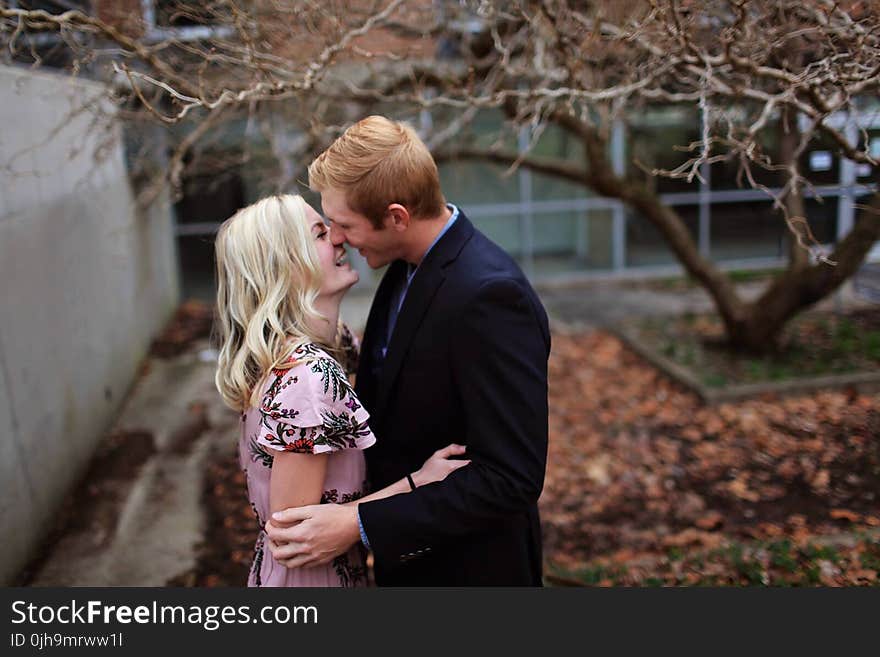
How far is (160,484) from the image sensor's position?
5512mm

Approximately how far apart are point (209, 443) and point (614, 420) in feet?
10.8

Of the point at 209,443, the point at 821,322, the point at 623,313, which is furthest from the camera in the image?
the point at 623,313

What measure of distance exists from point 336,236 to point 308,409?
1.50 feet

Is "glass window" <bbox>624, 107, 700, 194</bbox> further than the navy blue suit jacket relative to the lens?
Yes

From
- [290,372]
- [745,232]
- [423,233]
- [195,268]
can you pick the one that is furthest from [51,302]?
[745,232]

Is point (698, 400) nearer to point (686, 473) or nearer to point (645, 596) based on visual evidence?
point (686, 473)

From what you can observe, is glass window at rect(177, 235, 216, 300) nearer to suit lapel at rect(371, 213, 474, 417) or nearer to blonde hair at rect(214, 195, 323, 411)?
blonde hair at rect(214, 195, 323, 411)

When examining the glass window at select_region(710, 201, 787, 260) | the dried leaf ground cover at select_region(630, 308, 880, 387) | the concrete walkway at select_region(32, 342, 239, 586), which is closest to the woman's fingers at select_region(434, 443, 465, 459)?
the concrete walkway at select_region(32, 342, 239, 586)

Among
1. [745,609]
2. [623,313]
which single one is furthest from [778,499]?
[623,313]

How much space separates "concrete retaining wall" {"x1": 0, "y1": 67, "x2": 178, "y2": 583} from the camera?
407cm

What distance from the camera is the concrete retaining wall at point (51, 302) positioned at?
160 inches

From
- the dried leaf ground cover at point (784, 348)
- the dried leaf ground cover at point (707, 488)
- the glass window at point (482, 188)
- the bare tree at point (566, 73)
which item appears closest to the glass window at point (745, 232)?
the glass window at point (482, 188)

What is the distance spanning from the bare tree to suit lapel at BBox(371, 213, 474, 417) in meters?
1.25

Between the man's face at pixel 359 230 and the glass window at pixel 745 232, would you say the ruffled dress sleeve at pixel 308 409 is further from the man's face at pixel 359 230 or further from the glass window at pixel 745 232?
the glass window at pixel 745 232
